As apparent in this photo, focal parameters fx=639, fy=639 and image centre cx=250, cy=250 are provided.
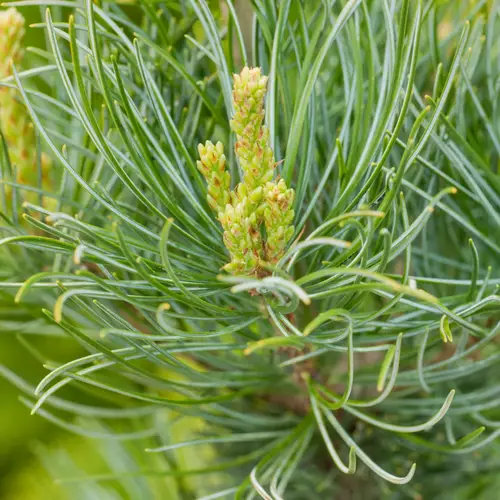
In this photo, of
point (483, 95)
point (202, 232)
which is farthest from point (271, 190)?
point (483, 95)

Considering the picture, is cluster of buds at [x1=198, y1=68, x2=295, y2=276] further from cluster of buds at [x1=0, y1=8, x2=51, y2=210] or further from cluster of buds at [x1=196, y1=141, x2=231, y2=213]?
cluster of buds at [x1=0, y1=8, x2=51, y2=210]

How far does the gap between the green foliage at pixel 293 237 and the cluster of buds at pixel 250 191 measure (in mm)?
12

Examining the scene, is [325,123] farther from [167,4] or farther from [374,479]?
[374,479]

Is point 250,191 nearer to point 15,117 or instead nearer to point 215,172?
point 215,172

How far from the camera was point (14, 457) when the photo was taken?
0.83m

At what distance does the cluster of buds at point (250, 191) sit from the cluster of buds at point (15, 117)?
4.0 inches

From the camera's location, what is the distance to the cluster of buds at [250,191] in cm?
18

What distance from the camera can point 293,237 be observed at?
0.72 feet

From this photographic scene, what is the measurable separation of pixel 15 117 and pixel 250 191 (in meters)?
0.14

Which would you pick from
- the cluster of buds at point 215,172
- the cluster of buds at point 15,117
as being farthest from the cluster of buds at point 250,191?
the cluster of buds at point 15,117

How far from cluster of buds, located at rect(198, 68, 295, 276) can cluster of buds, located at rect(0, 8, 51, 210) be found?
0.34 feet

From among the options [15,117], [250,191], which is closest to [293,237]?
[250,191]

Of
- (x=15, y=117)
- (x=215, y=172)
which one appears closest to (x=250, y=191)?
(x=215, y=172)

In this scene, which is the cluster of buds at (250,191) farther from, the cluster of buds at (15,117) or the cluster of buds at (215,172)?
the cluster of buds at (15,117)
